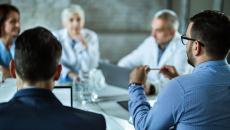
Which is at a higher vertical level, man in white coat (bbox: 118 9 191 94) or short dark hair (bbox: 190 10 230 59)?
short dark hair (bbox: 190 10 230 59)

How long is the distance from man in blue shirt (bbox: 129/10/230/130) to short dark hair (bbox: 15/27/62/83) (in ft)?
1.55

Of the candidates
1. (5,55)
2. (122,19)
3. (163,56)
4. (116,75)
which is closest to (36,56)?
(116,75)

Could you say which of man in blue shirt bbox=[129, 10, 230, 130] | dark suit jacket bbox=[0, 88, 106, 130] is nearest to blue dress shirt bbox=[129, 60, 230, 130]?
man in blue shirt bbox=[129, 10, 230, 130]

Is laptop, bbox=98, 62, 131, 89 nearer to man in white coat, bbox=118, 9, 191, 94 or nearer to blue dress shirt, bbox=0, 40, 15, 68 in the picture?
man in white coat, bbox=118, 9, 191, 94

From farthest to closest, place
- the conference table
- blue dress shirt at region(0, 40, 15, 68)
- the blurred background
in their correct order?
the blurred background < blue dress shirt at region(0, 40, 15, 68) < the conference table

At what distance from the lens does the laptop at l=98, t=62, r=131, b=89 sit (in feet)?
7.91

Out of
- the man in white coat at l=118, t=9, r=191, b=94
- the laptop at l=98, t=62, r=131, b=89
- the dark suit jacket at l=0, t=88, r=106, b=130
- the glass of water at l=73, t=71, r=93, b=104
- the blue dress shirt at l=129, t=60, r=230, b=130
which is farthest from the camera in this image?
the man in white coat at l=118, t=9, r=191, b=94

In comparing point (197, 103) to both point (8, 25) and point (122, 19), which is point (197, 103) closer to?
point (8, 25)

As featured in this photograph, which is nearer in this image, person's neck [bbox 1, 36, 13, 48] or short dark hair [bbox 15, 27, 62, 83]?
short dark hair [bbox 15, 27, 62, 83]

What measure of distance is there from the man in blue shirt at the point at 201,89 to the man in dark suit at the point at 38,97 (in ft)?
1.06

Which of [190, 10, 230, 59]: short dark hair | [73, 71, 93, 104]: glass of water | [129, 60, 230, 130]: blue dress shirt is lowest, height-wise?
[73, 71, 93, 104]: glass of water

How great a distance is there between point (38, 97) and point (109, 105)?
3.49 feet

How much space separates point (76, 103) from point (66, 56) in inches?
46.1

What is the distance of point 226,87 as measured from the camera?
1.31m
